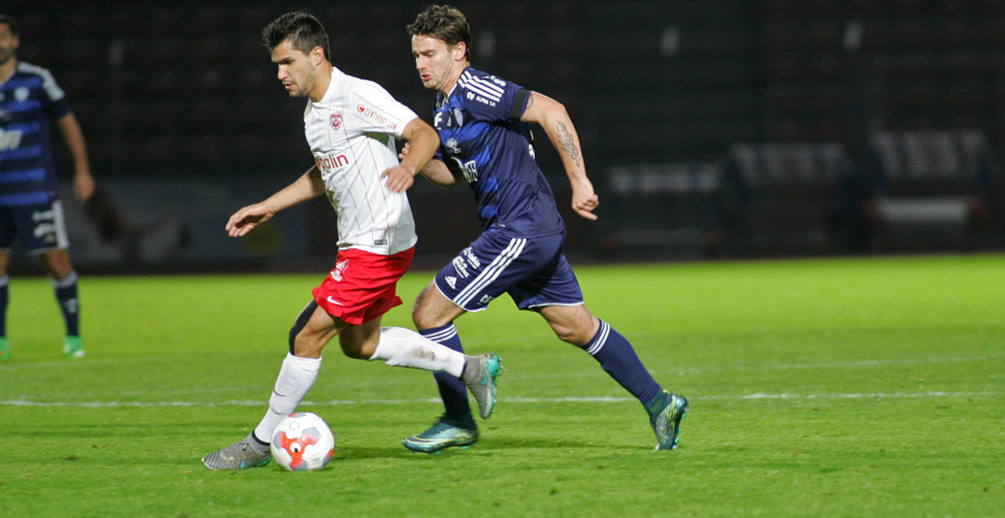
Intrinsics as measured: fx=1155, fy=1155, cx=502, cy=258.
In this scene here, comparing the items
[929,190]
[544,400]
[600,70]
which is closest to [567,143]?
[544,400]

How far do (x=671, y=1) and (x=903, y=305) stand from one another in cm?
1790

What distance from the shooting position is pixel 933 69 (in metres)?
26.7

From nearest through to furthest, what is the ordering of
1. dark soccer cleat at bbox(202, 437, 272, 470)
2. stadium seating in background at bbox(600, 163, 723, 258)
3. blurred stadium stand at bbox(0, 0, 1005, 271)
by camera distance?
dark soccer cleat at bbox(202, 437, 272, 470) < stadium seating in background at bbox(600, 163, 723, 258) < blurred stadium stand at bbox(0, 0, 1005, 271)

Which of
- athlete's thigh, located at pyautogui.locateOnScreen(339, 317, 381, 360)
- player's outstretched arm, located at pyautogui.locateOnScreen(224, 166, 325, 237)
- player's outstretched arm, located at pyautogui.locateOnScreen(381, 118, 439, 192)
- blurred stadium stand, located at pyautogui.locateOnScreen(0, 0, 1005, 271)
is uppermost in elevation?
player's outstretched arm, located at pyautogui.locateOnScreen(381, 118, 439, 192)

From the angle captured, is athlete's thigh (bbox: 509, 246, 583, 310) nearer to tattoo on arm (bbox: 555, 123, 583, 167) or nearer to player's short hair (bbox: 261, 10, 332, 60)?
tattoo on arm (bbox: 555, 123, 583, 167)

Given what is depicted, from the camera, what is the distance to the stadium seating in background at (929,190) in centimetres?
2202

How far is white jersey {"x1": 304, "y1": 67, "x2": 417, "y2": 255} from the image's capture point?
4.20 m

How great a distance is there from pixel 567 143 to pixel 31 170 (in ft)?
16.4

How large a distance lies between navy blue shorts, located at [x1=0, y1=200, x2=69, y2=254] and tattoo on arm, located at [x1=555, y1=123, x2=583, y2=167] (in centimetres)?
467

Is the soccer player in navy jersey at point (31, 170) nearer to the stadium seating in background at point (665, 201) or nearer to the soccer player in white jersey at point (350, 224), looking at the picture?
the soccer player in white jersey at point (350, 224)

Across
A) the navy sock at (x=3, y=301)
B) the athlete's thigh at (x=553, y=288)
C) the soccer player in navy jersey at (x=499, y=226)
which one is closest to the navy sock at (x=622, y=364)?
the soccer player in navy jersey at (x=499, y=226)

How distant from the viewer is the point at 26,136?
25.9 feet

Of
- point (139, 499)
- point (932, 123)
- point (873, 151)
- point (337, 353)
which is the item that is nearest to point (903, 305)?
point (337, 353)

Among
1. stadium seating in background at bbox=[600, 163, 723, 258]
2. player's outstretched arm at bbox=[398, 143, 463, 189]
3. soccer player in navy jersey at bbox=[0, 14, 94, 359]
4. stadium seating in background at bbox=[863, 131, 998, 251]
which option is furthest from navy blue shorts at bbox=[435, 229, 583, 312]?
stadium seating in background at bbox=[863, 131, 998, 251]
